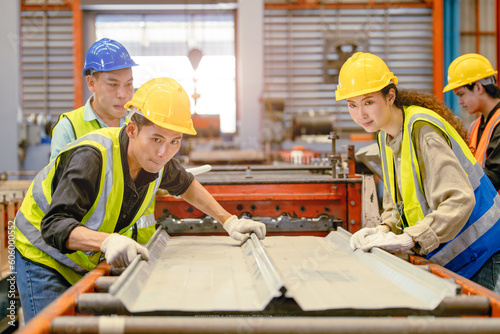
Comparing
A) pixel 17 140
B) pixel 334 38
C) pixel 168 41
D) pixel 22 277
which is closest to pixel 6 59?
pixel 17 140

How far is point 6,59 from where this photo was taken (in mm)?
8320

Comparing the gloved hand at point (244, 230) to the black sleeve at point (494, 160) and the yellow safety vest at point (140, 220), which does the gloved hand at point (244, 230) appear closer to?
the yellow safety vest at point (140, 220)

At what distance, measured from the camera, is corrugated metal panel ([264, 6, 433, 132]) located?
11008mm

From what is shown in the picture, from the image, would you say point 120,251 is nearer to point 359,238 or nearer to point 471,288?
point 359,238

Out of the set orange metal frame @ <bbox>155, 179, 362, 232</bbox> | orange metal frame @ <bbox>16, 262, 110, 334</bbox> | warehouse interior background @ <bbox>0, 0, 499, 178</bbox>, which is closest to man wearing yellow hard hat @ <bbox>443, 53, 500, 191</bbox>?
orange metal frame @ <bbox>155, 179, 362, 232</bbox>

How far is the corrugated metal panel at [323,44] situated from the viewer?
11.0 metres

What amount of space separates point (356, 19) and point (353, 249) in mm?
10386

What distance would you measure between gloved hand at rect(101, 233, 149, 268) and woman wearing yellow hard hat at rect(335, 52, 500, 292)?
913mm

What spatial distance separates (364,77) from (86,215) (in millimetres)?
1370

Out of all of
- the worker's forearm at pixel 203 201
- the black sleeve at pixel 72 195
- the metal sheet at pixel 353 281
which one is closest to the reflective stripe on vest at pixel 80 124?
the worker's forearm at pixel 203 201

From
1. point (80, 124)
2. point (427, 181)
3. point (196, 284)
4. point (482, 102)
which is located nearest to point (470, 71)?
point (482, 102)

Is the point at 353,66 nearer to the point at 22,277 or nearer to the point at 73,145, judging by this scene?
the point at 73,145

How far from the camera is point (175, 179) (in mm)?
2281

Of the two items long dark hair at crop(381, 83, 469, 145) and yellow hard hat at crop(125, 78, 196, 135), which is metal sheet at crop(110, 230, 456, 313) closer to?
yellow hard hat at crop(125, 78, 196, 135)
